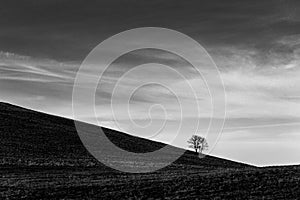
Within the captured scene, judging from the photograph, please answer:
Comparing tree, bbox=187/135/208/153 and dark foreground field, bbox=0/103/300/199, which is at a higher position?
tree, bbox=187/135/208/153

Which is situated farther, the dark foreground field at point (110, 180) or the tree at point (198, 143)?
the tree at point (198, 143)

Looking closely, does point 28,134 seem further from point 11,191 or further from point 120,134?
point 11,191

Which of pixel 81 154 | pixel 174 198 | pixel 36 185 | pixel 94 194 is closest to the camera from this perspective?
pixel 174 198

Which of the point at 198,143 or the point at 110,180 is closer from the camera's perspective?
the point at 110,180

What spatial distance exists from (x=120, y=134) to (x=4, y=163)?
128 feet

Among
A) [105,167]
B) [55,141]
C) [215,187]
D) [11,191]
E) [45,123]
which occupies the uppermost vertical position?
[45,123]

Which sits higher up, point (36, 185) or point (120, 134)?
point (120, 134)

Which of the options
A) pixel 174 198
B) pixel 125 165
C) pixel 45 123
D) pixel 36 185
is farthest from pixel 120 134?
pixel 174 198

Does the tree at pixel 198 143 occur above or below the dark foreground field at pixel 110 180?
above

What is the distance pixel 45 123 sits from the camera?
7794 centimetres

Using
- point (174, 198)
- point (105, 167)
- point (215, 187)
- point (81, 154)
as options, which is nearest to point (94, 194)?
point (174, 198)

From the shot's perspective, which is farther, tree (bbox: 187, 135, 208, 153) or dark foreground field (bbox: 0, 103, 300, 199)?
tree (bbox: 187, 135, 208, 153)

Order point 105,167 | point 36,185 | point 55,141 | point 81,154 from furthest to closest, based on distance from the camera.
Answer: point 55,141, point 81,154, point 105,167, point 36,185

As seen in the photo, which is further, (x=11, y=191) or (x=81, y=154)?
(x=81, y=154)
